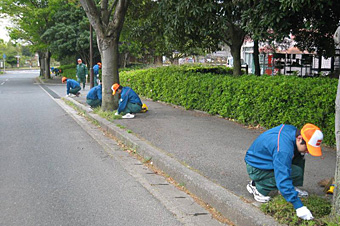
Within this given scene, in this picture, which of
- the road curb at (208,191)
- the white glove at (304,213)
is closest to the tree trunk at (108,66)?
the road curb at (208,191)

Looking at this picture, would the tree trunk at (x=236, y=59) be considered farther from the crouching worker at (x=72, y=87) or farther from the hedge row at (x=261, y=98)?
the crouching worker at (x=72, y=87)

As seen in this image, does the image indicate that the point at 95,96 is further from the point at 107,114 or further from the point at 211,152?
the point at 211,152

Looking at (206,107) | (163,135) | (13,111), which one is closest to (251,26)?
(206,107)

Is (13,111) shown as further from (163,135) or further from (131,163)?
(131,163)

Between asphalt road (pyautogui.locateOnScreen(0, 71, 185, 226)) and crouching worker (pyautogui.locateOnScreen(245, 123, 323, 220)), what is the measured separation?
1.11 m

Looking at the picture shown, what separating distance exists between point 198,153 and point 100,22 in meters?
6.44

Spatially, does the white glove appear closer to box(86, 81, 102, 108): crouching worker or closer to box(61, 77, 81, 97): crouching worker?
box(86, 81, 102, 108): crouching worker

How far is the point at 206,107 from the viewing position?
11094 millimetres

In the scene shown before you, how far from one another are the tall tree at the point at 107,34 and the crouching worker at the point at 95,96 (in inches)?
49.1

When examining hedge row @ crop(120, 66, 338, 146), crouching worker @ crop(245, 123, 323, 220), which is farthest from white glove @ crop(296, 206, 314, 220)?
hedge row @ crop(120, 66, 338, 146)

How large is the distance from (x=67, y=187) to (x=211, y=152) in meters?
2.67

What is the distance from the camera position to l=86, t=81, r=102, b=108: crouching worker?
13.0 meters

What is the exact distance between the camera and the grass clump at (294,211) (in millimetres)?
3557

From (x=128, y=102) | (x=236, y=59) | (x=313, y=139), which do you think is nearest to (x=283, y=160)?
(x=313, y=139)
